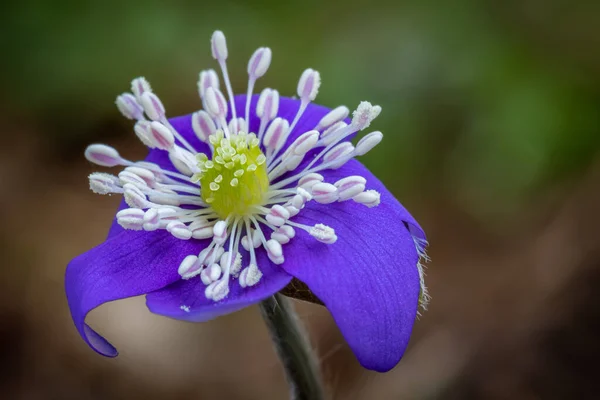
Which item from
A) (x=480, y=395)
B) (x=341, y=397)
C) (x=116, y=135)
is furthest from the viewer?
(x=116, y=135)

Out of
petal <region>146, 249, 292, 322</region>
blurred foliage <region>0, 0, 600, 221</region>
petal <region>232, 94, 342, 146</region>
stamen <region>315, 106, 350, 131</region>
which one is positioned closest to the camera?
petal <region>146, 249, 292, 322</region>

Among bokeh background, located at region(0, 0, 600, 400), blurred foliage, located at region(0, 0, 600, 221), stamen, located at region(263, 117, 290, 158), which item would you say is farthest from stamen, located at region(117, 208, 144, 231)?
blurred foliage, located at region(0, 0, 600, 221)

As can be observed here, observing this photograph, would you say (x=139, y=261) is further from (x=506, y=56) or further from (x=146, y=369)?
(x=506, y=56)

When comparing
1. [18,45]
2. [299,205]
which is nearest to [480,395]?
[299,205]

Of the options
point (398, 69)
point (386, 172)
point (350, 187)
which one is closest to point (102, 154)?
point (350, 187)

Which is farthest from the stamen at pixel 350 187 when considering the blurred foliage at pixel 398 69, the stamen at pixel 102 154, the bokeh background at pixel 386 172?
the blurred foliage at pixel 398 69

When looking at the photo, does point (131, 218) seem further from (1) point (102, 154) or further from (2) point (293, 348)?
(2) point (293, 348)

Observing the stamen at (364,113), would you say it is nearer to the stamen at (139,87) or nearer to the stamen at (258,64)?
the stamen at (258,64)

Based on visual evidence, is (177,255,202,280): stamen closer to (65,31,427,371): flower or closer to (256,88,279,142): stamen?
(65,31,427,371): flower
